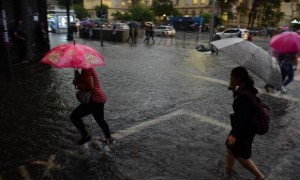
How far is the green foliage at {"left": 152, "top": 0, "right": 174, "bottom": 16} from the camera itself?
7496cm

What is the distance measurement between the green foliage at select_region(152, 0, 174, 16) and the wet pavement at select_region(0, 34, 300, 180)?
68.0 meters

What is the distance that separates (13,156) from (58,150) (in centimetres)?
65

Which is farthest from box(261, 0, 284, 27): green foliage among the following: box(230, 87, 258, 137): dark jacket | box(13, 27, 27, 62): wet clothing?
box(230, 87, 258, 137): dark jacket

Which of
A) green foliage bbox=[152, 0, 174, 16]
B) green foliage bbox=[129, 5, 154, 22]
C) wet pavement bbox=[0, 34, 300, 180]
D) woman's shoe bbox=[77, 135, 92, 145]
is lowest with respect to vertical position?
→ wet pavement bbox=[0, 34, 300, 180]

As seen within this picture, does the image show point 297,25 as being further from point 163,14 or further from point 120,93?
point 120,93

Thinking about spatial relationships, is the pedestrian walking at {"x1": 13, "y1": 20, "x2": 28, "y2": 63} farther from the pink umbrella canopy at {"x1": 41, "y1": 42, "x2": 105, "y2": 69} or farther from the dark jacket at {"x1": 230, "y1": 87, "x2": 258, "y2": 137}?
the dark jacket at {"x1": 230, "y1": 87, "x2": 258, "y2": 137}

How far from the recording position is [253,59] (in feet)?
13.0

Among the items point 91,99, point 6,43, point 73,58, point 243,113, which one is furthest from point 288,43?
point 6,43

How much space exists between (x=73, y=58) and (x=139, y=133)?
7.06 feet

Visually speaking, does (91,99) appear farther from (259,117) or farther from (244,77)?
(259,117)

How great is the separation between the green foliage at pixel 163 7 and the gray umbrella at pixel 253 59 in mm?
72957

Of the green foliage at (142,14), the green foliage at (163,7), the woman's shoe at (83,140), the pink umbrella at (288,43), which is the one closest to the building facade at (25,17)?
the woman's shoe at (83,140)

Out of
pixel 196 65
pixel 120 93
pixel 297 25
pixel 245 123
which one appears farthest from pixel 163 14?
pixel 245 123

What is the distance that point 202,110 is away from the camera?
7.07 metres
